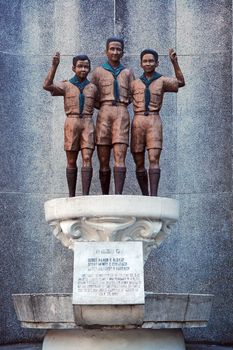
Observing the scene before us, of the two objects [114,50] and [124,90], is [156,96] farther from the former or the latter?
[114,50]

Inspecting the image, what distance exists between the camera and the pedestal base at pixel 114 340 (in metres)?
7.18

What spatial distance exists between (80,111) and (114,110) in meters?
0.36

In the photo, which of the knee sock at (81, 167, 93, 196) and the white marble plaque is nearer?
the white marble plaque

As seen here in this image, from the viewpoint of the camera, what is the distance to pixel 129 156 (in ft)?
33.6

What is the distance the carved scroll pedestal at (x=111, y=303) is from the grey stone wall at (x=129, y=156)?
7.82 ft

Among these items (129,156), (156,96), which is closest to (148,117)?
(156,96)

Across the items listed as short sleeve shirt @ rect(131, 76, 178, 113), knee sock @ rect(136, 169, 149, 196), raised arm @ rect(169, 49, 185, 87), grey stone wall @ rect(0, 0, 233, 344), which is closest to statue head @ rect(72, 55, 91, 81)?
short sleeve shirt @ rect(131, 76, 178, 113)

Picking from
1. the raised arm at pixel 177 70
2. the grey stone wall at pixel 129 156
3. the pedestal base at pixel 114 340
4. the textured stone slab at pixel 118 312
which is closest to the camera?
the textured stone slab at pixel 118 312

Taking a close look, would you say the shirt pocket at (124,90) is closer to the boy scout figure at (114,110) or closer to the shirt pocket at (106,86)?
the boy scout figure at (114,110)

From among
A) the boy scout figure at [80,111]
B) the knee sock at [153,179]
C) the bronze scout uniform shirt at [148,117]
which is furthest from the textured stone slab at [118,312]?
the bronze scout uniform shirt at [148,117]

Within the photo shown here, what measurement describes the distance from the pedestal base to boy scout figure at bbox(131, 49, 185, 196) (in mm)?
1522

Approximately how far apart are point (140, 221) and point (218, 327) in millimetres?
2972

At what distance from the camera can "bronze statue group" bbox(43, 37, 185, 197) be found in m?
7.98

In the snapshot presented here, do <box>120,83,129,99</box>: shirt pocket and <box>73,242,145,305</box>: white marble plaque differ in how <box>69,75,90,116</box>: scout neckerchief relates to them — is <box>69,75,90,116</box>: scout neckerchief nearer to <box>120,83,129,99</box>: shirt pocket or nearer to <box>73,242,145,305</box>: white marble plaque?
<box>120,83,129,99</box>: shirt pocket
